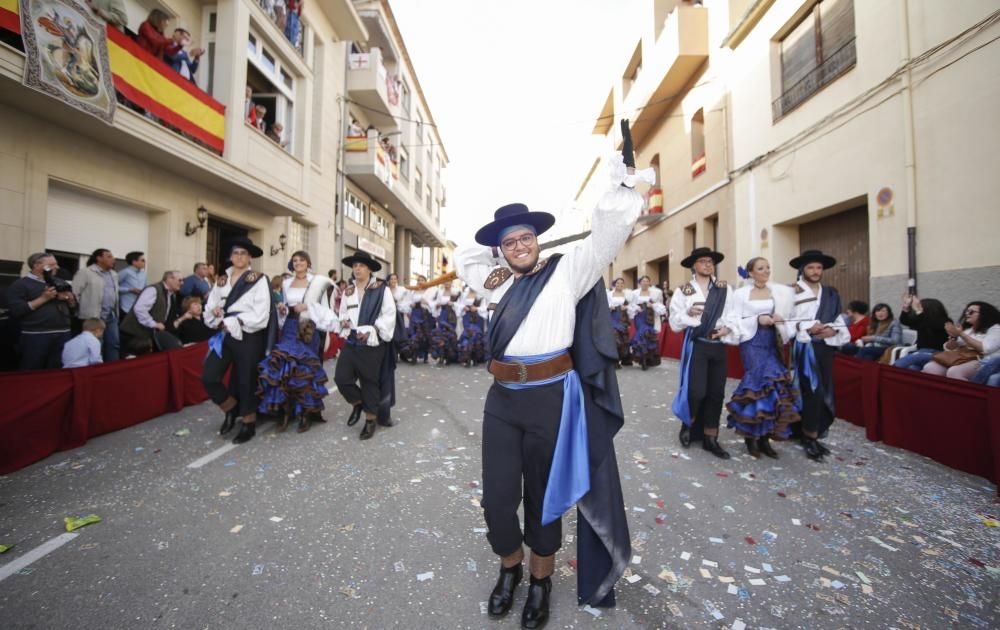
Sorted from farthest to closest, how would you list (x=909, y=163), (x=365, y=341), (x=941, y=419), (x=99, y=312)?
(x=909, y=163), (x=99, y=312), (x=365, y=341), (x=941, y=419)

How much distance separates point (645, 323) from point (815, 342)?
572 centimetres

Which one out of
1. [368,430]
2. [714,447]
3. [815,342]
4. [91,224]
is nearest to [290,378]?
[368,430]

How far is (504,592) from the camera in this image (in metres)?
2.22

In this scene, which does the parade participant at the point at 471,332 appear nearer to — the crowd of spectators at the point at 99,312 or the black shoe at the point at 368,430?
the crowd of spectators at the point at 99,312

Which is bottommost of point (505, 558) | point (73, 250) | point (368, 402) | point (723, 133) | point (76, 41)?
point (505, 558)

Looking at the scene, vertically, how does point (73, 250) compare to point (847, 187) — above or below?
below

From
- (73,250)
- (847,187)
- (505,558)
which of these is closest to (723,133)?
(847,187)

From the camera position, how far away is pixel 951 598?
7.61 ft

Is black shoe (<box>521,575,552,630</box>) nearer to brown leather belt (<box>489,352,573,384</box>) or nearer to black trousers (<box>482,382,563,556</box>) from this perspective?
black trousers (<box>482,382,563,556</box>)

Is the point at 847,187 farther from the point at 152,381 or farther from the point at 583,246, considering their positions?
the point at 152,381

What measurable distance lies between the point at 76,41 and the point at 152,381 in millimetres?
5350

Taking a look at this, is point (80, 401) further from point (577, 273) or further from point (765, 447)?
point (765, 447)

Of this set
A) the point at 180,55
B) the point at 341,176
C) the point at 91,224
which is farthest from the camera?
the point at 341,176

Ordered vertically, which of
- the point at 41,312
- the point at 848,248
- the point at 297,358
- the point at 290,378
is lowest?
the point at 290,378
